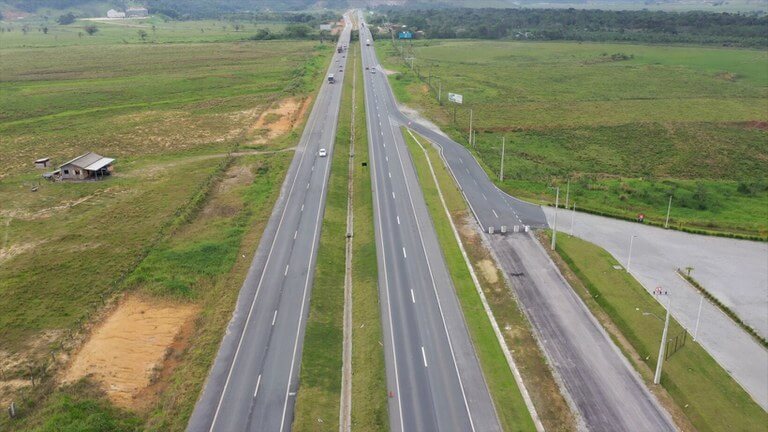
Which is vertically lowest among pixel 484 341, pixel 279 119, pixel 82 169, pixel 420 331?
pixel 484 341

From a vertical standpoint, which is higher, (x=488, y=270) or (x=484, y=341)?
(x=488, y=270)

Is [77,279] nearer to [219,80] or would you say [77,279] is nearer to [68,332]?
[68,332]

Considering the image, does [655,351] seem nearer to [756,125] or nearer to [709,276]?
[709,276]

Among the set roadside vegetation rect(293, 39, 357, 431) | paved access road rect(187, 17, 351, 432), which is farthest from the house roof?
roadside vegetation rect(293, 39, 357, 431)

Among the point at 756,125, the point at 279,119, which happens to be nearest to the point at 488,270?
the point at 279,119

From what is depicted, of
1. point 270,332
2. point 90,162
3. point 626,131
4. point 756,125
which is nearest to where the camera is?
point 270,332

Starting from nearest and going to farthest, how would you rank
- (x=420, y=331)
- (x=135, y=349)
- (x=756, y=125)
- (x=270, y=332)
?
→ 1. (x=135, y=349)
2. (x=270, y=332)
3. (x=420, y=331)
4. (x=756, y=125)

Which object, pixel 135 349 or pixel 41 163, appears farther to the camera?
pixel 41 163

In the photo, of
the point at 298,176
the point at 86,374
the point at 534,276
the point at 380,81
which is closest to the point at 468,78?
the point at 380,81
